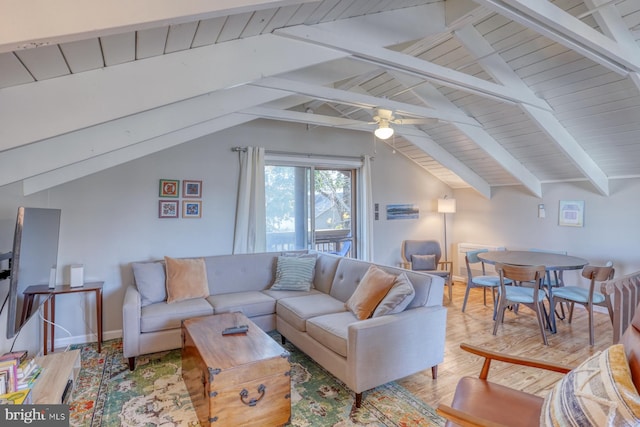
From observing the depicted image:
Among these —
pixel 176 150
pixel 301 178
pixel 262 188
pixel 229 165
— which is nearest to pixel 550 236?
pixel 301 178

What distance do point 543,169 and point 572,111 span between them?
4.49 ft

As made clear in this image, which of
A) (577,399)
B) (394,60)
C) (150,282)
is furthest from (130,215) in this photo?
(577,399)

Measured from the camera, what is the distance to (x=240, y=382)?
78.3 inches

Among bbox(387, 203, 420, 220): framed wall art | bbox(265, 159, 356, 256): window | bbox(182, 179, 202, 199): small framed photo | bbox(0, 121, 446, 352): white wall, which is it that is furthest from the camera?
bbox(387, 203, 420, 220): framed wall art

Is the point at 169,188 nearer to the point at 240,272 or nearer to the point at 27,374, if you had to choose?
the point at 240,272

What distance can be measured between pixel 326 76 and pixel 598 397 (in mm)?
2887

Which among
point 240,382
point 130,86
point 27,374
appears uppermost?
point 130,86

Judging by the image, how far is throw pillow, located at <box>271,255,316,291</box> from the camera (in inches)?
151

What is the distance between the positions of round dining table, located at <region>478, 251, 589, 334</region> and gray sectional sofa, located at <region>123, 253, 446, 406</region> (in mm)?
1553

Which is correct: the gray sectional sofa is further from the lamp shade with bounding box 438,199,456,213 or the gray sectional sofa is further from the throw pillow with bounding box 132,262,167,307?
the lamp shade with bounding box 438,199,456,213

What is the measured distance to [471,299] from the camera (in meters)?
5.09

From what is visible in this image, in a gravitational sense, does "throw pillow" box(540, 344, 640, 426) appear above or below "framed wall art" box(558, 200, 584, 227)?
below

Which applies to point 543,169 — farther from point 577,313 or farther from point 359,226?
point 359,226

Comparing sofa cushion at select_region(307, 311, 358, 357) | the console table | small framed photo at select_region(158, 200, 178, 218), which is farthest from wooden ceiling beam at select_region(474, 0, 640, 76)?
the console table
